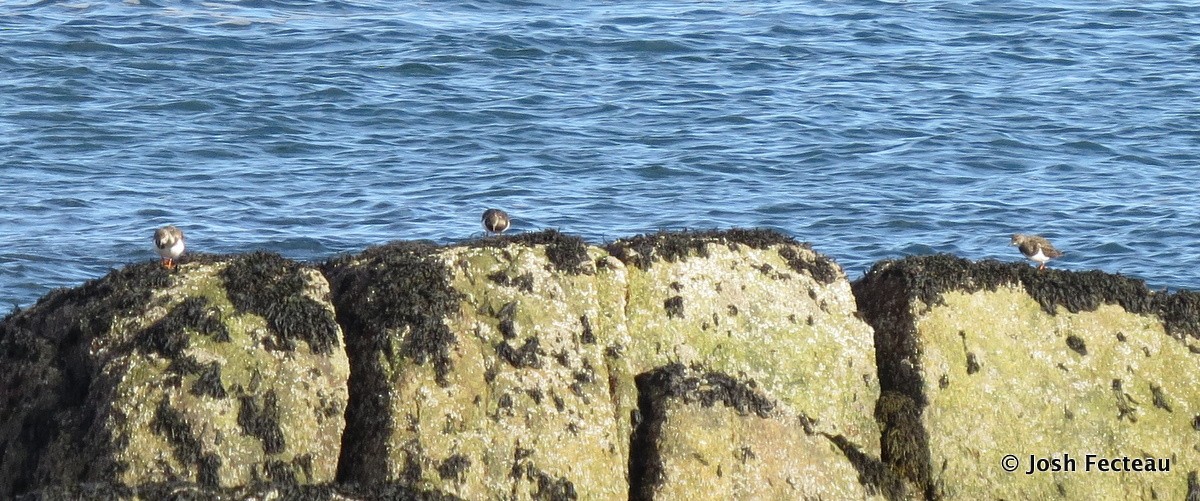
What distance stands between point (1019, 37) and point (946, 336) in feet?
58.1

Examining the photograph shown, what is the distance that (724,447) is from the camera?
604 centimetres

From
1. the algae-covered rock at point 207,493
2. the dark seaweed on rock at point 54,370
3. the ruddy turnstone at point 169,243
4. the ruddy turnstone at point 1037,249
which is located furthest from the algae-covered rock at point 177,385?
the ruddy turnstone at point 1037,249

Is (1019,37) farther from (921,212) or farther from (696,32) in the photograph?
(921,212)

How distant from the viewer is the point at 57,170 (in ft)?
50.3

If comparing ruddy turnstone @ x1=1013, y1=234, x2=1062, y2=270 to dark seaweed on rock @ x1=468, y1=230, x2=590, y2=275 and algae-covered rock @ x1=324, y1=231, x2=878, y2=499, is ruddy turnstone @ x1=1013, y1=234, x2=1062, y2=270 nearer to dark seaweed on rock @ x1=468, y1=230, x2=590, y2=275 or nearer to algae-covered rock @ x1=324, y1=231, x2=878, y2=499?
algae-covered rock @ x1=324, y1=231, x2=878, y2=499

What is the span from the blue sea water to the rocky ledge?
5.79 m

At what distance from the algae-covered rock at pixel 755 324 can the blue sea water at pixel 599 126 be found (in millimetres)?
6064

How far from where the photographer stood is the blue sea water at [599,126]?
44.3ft

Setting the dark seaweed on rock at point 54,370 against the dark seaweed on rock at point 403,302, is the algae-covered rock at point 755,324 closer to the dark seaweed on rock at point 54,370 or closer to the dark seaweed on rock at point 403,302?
the dark seaweed on rock at point 403,302

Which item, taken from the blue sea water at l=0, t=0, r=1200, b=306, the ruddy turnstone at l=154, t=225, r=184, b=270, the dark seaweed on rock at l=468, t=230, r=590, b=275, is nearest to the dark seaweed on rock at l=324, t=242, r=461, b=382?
the dark seaweed on rock at l=468, t=230, r=590, b=275

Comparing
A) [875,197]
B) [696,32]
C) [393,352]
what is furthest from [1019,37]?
[393,352]

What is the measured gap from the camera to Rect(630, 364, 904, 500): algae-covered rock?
5.97 metres

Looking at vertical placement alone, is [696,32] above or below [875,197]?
above

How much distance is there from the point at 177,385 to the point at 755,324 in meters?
2.42
